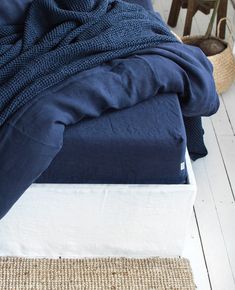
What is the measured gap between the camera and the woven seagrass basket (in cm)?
211

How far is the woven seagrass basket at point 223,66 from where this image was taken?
6.93 feet

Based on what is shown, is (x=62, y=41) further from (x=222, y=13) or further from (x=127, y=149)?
(x=222, y=13)

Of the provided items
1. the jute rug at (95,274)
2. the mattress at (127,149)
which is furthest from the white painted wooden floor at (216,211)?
the mattress at (127,149)

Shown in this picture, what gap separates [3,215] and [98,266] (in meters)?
0.34

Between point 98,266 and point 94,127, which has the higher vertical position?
point 94,127

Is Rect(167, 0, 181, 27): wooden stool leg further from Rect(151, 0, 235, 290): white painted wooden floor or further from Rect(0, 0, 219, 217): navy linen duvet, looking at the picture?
Rect(0, 0, 219, 217): navy linen duvet

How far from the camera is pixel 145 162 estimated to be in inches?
51.1

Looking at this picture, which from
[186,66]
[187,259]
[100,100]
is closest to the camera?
[100,100]

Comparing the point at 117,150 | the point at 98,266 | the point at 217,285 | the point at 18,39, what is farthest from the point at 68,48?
the point at 217,285

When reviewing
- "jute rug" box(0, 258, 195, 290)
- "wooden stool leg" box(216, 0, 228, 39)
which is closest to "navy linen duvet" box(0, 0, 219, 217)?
"jute rug" box(0, 258, 195, 290)

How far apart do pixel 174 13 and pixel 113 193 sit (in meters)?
1.53

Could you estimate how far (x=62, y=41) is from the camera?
141 cm

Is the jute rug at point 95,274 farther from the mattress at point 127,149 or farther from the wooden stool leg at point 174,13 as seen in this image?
the wooden stool leg at point 174,13

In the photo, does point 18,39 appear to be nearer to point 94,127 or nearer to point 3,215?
point 94,127
